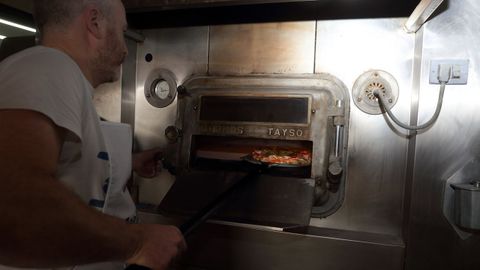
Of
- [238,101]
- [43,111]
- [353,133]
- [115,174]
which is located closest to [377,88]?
[353,133]

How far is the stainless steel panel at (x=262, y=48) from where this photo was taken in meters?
1.56

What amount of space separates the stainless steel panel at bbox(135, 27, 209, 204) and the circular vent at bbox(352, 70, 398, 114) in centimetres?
82

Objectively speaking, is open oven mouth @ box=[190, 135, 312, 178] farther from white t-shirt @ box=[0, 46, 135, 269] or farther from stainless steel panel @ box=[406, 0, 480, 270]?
white t-shirt @ box=[0, 46, 135, 269]

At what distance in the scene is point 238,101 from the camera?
158 centimetres

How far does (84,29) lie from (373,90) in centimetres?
121

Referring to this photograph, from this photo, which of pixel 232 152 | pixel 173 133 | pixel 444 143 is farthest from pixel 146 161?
pixel 444 143

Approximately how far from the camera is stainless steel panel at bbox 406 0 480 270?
1210mm

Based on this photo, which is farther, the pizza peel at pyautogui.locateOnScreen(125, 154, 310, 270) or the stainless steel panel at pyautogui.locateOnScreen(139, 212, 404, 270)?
the stainless steel panel at pyautogui.locateOnScreen(139, 212, 404, 270)

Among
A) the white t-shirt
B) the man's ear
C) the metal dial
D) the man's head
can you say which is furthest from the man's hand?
the man's ear

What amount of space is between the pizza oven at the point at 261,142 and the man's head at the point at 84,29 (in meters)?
0.71

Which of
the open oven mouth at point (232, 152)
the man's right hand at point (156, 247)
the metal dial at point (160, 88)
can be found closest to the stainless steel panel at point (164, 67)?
the metal dial at point (160, 88)

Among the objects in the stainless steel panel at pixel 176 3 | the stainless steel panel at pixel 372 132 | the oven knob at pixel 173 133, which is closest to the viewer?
the stainless steel panel at pixel 176 3

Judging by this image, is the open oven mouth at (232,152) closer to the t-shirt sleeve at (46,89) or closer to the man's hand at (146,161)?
the man's hand at (146,161)

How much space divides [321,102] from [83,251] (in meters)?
1.18
